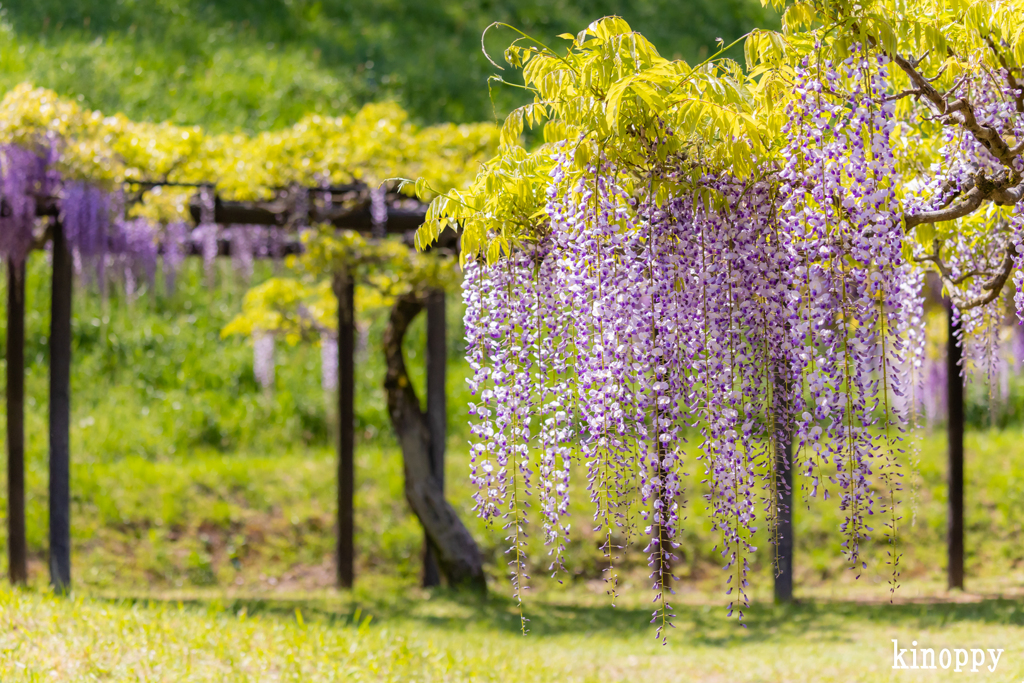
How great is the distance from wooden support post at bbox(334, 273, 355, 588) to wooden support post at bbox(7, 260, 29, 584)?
208cm

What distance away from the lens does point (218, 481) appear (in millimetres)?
8617

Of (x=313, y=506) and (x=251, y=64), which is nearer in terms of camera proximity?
(x=313, y=506)

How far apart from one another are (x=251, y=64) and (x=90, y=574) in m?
9.90

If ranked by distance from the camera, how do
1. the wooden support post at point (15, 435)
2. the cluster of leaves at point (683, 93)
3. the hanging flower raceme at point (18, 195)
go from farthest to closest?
1. the wooden support post at point (15, 435)
2. the hanging flower raceme at point (18, 195)
3. the cluster of leaves at point (683, 93)

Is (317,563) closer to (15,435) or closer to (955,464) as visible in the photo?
(15,435)

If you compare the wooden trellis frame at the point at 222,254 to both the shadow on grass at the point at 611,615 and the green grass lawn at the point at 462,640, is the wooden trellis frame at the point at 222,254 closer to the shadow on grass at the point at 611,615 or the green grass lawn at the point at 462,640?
the shadow on grass at the point at 611,615

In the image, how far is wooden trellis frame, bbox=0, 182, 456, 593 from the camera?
5.77 metres

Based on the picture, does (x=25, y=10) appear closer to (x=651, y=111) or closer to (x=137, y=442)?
(x=137, y=442)

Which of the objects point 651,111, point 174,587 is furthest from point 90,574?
point 651,111

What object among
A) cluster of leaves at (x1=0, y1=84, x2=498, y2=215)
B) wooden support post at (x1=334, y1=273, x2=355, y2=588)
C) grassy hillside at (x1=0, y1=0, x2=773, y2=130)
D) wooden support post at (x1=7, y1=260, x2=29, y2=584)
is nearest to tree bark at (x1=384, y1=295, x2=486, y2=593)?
wooden support post at (x1=334, y1=273, x2=355, y2=588)

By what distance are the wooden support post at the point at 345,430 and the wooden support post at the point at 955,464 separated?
4281mm

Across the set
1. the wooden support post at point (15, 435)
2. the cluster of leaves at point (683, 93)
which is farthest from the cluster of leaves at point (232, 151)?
the cluster of leaves at point (683, 93)

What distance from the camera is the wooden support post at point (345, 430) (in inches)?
264

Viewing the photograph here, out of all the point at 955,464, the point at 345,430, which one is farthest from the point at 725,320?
the point at 955,464
